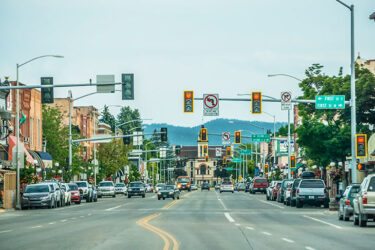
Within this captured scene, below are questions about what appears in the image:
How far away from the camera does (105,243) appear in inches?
718

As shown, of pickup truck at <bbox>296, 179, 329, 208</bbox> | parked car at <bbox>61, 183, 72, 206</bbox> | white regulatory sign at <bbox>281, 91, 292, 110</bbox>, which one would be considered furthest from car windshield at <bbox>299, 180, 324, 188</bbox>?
parked car at <bbox>61, 183, 72, 206</bbox>

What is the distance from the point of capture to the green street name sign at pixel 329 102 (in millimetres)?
36219

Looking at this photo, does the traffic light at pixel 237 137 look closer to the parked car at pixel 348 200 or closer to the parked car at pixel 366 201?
the parked car at pixel 348 200

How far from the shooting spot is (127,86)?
33.2 m

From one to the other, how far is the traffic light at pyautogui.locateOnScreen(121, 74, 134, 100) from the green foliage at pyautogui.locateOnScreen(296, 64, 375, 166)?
55.4 ft

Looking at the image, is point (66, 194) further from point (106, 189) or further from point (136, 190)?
point (106, 189)

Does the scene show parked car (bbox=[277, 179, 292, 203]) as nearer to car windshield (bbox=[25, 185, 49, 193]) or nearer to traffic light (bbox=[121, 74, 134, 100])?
car windshield (bbox=[25, 185, 49, 193])

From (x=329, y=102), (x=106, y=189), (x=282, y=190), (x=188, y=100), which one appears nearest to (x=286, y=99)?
(x=329, y=102)

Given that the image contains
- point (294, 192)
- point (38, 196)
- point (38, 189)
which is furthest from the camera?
point (38, 189)

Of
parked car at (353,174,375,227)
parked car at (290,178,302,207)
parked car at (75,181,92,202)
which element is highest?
parked car at (353,174,375,227)

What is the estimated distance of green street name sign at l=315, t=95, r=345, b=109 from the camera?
36219 millimetres

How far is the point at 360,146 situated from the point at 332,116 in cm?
1341

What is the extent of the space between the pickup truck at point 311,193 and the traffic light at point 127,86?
598 inches

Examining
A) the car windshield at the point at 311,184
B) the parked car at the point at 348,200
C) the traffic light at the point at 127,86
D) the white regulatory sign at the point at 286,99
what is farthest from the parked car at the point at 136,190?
the parked car at the point at 348,200
